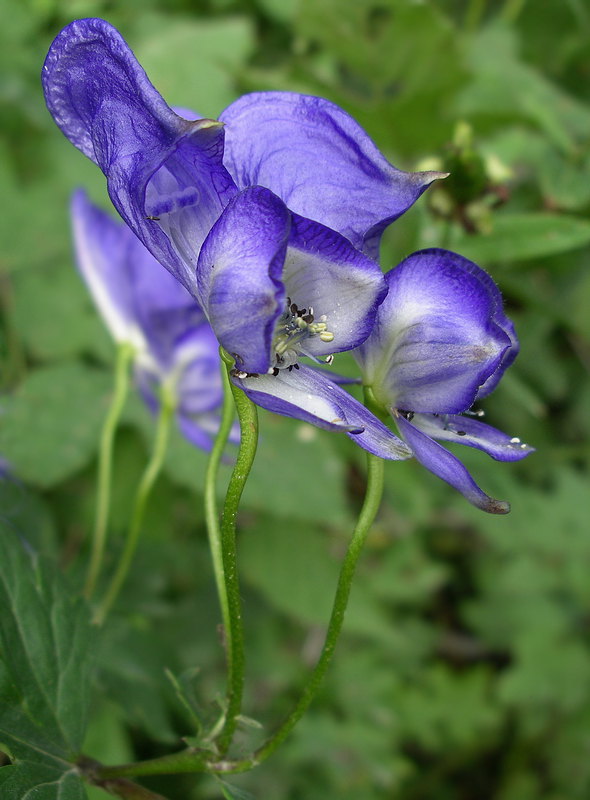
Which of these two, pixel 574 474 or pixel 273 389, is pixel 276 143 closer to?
pixel 273 389

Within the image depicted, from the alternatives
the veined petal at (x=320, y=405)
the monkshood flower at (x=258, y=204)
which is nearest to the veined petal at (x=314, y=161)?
the monkshood flower at (x=258, y=204)

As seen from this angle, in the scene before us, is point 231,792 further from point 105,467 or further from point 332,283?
point 105,467

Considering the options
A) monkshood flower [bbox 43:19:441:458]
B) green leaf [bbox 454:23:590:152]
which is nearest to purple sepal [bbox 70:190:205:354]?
monkshood flower [bbox 43:19:441:458]

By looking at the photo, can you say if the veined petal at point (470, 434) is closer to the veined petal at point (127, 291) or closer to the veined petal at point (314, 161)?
the veined petal at point (314, 161)

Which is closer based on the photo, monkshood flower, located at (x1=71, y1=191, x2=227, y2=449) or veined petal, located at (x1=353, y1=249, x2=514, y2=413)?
veined petal, located at (x1=353, y1=249, x2=514, y2=413)

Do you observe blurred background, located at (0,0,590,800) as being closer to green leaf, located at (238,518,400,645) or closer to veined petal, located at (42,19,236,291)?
green leaf, located at (238,518,400,645)

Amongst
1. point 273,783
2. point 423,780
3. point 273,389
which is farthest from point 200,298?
point 423,780

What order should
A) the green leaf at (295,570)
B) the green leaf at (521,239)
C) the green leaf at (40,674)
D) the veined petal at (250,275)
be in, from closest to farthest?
the veined petal at (250,275) → the green leaf at (40,674) → the green leaf at (521,239) → the green leaf at (295,570)

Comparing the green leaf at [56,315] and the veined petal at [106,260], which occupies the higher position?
the veined petal at [106,260]
